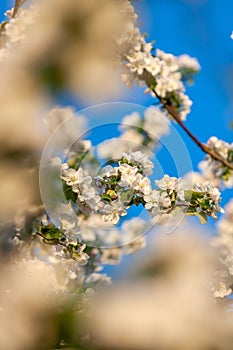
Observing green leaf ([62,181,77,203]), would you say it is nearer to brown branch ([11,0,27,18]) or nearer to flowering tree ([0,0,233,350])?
flowering tree ([0,0,233,350])

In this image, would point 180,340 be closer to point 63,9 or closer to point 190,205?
point 63,9

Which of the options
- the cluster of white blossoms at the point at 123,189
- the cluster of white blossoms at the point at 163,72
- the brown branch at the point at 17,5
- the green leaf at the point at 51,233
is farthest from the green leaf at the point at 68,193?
the cluster of white blossoms at the point at 163,72

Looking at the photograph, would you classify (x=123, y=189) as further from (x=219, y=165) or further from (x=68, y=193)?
(x=219, y=165)

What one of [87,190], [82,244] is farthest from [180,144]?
[82,244]

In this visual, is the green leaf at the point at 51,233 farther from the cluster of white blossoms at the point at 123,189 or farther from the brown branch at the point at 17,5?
the brown branch at the point at 17,5

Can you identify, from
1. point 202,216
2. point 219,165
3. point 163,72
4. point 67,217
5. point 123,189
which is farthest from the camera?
point 219,165

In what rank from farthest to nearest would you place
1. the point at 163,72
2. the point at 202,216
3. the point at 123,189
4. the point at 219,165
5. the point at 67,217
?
1. the point at 219,165
2. the point at 163,72
3. the point at 202,216
4. the point at 123,189
5. the point at 67,217

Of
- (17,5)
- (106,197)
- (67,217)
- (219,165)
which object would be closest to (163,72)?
(219,165)

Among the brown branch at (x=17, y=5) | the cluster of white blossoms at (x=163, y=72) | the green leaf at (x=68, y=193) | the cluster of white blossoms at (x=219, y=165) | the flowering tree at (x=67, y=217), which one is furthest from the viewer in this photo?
the cluster of white blossoms at (x=219, y=165)

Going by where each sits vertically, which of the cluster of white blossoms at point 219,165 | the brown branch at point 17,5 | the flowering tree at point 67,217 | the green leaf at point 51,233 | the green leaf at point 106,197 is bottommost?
the flowering tree at point 67,217
